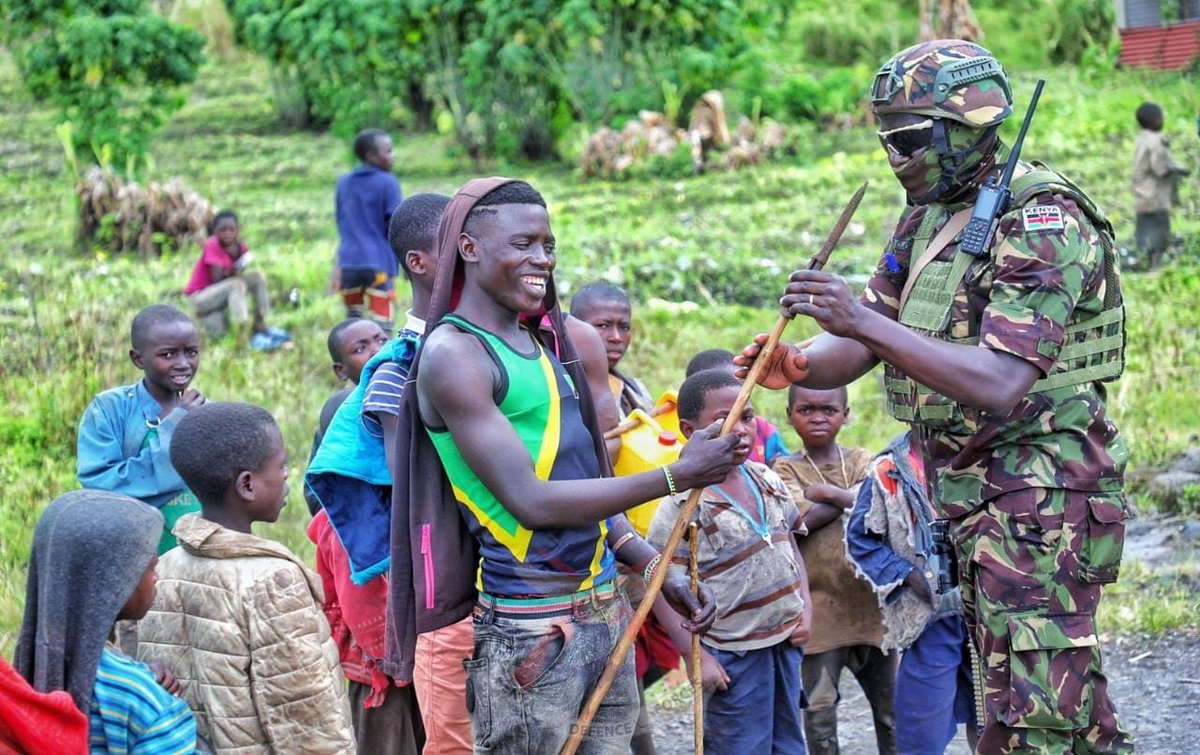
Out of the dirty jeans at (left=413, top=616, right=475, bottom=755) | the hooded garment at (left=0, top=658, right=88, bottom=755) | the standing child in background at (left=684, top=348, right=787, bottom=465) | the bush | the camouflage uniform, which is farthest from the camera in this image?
the bush

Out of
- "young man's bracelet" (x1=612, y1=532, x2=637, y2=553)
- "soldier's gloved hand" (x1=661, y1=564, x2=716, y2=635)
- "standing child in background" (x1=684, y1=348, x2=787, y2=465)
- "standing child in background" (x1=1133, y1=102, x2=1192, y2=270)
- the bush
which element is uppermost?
"young man's bracelet" (x1=612, y1=532, x2=637, y2=553)

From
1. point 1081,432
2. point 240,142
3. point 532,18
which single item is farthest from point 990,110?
point 240,142

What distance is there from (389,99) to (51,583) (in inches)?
604

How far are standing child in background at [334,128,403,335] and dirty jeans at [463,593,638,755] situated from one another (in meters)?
6.14

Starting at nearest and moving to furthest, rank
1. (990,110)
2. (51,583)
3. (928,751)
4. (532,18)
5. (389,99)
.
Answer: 1. (51,583)
2. (990,110)
3. (928,751)
4. (532,18)
5. (389,99)

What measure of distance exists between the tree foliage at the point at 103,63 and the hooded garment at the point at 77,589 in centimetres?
1178

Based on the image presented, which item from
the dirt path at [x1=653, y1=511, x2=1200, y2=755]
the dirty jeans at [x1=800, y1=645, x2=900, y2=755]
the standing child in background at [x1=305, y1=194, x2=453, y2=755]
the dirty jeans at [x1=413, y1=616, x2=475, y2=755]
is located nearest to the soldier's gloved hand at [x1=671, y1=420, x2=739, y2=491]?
the standing child in background at [x1=305, y1=194, x2=453, y2=755]

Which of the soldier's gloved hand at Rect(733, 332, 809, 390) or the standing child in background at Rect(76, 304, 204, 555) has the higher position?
the soldier's gloved hand at Rect(733, 332, 809, 390)

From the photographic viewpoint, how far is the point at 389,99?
17734mm

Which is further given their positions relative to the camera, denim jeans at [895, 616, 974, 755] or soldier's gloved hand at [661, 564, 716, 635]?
denim jeans at [895, 616, 974, 755]

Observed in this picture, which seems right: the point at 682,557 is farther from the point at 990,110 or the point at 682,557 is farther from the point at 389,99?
the point at 389,99

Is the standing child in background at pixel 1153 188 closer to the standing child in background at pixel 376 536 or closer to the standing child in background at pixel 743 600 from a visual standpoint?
the standing child in background at pixel 743 600

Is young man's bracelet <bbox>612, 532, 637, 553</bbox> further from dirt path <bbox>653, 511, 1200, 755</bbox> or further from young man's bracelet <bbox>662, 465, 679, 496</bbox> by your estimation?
dirt path <bbox>653, 511, 1200, 755</bbox>

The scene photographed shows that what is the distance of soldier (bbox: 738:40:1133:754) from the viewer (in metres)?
3.44
